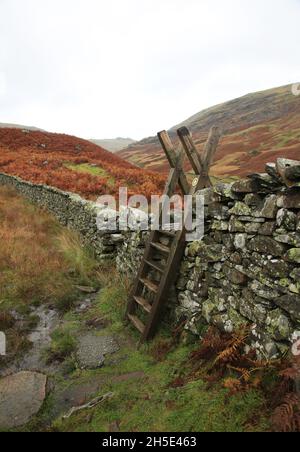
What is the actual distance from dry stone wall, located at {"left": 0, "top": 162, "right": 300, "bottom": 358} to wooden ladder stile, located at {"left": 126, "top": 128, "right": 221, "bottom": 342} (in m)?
0.22

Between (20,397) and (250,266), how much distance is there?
3265 mm

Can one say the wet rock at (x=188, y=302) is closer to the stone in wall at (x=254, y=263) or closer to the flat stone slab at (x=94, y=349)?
the stone in wall at (x=254, y=263)

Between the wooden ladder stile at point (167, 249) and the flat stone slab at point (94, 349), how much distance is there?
0.50m

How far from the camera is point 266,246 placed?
351 cm

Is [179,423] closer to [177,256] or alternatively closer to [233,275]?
[233,275]

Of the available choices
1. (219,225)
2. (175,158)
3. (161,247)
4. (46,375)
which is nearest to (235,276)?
(219,225)

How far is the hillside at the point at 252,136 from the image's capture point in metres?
30.5

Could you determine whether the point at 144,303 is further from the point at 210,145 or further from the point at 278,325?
the point at 210,145

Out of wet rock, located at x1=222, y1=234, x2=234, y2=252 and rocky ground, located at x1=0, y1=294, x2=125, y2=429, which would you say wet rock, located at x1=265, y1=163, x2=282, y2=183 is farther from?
rocky ground, located at x1=0, y1=294, x2=125, y2=429

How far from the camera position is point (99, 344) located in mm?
5332

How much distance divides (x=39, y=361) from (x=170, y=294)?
2.20 metres

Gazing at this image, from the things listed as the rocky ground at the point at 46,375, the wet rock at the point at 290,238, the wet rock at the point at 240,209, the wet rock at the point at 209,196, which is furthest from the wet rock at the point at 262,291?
the rocky ground at the point at 46,375

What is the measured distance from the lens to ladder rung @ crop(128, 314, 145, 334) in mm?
5199

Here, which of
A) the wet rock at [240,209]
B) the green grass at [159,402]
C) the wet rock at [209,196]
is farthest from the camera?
the wet rock at [209,196]
